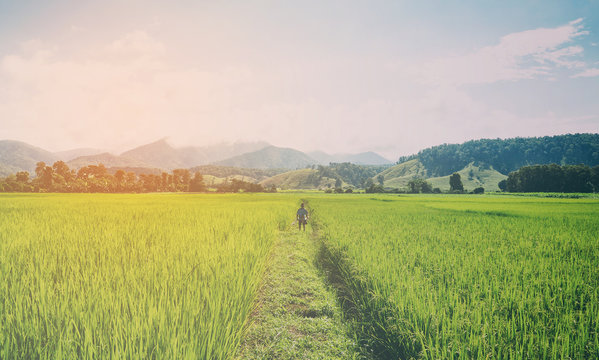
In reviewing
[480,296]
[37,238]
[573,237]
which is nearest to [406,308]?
[480,296]

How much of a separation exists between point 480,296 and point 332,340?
2.40 meters

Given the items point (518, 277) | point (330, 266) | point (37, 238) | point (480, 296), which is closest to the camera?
point (480, 296)

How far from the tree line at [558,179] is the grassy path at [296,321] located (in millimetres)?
101514

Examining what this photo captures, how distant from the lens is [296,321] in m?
4.77

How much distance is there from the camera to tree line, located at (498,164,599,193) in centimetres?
7162

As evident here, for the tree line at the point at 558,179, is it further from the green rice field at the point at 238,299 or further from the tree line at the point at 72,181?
the tree line at the point at 72,181

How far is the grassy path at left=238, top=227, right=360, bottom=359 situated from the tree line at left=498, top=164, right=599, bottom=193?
10151cm

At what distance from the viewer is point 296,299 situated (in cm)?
566

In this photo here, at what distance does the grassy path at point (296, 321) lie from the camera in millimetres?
3887

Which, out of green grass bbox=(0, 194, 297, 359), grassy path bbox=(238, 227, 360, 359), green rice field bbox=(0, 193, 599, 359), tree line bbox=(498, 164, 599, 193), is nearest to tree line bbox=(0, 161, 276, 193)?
green rice field bbox=(0, 193, 599, 359)

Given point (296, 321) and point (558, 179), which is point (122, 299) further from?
point (558, 179)

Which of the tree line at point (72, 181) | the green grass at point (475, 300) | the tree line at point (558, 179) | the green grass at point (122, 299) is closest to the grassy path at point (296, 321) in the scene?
the green grass at point (475, 300)

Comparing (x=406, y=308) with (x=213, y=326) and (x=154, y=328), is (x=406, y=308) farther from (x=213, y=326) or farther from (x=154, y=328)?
(x=154, y=328)

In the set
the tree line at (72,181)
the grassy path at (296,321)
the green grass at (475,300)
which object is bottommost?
the grassy path at (296,321)
